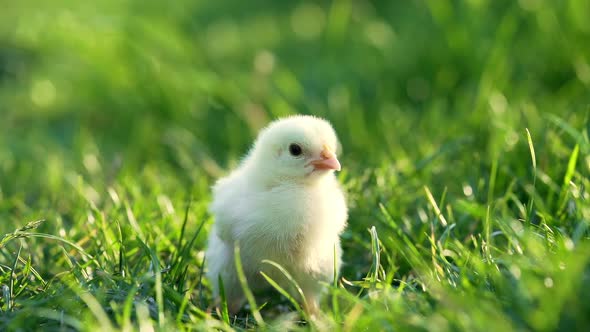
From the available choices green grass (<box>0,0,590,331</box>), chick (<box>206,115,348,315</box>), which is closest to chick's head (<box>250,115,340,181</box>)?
chick (<box>206,115,348,315</box>)

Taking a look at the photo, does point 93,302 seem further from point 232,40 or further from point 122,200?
point 232,40

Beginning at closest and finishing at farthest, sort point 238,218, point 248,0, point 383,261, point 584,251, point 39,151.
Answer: point 584,251
point 238,218
point 383,261
point 39,151
point 248,0

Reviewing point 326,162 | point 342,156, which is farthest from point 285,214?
point 342,156

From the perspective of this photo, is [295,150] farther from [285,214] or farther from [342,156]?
[342,156]

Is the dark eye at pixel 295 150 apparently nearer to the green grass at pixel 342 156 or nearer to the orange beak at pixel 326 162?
the orange beak at pixel 326 162

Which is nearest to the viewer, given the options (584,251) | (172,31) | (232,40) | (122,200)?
(584,251)

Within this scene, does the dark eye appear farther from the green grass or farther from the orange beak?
the green grass

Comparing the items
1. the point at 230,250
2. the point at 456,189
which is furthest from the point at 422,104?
the point at 230,250
